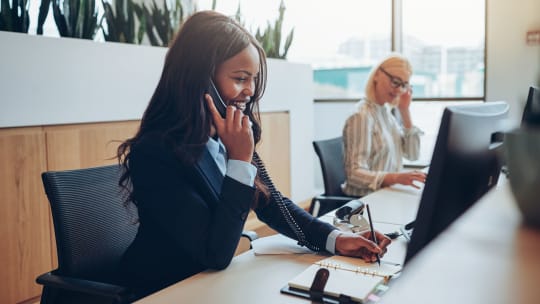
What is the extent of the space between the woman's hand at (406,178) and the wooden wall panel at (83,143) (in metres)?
1.27

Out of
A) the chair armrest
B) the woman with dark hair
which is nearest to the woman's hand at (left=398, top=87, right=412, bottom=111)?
the woman with dark hair

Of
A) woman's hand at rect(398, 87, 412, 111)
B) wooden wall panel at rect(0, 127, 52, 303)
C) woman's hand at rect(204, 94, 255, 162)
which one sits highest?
woman's hand at rect(398, 87, 412, 111)

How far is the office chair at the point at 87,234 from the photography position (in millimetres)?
1405

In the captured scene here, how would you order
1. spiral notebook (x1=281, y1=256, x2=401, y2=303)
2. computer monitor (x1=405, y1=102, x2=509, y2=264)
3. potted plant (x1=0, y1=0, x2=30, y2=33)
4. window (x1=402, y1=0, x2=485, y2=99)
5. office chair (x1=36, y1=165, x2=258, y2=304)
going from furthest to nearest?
1. window (x1=402, y1=0, x2=485, y2=99)
2. potted plant (x1=0, y1=0, x2=30, y2=33)
3. office chair (x1=36, y1=165, x2=258, y2=304)
4. spiral notebook (x1=281, y1=256, x2=401, y2=303)
5. computer monitor (x1=405, y1=102, x2=509, y2=264)

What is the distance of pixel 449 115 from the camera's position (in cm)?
82

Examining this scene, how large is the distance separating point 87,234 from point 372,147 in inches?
66.3

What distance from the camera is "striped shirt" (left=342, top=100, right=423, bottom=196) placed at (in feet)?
8.54

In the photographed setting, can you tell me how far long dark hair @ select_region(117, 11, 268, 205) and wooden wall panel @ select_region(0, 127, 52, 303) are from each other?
1.16 m

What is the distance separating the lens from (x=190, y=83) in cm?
137

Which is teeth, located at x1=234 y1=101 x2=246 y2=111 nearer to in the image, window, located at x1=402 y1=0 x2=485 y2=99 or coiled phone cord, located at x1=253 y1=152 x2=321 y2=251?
coiled phone cord, located at x1=253 y1=152 x2=321 y2=251

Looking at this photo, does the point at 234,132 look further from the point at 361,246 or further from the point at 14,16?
the point at 14,16

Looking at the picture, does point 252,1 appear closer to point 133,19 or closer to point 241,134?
point 133,19

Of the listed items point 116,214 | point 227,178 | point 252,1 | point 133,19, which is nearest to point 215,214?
point 227,178

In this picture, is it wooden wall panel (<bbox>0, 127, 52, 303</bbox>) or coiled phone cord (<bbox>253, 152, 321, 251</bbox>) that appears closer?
coiled phone cord (<bbox>253, 152, 321, 251</bbox>)
